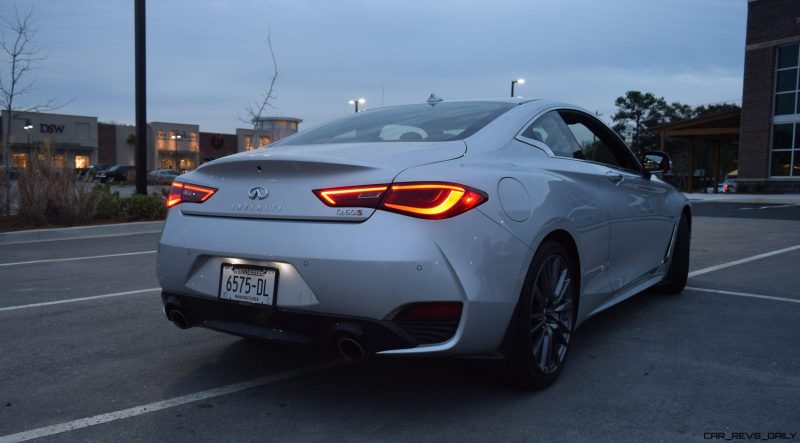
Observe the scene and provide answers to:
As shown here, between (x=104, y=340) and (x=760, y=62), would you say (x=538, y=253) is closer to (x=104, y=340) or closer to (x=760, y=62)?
(x=104, y=340)

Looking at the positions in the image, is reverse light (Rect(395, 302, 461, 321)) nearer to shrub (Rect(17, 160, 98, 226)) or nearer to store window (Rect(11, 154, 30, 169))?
shrub (Rect(17, 160, 98, 226))

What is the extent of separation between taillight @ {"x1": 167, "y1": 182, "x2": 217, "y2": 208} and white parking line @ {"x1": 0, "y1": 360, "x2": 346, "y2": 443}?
963mm

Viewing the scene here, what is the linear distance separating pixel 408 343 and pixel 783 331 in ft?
10.3

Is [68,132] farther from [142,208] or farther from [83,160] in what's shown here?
[142,208]

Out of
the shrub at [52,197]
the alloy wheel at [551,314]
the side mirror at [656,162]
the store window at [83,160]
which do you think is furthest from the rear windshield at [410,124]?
the store window at [83,160]

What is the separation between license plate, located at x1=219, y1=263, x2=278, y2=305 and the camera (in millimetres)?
2865

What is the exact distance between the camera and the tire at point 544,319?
3.05 meters

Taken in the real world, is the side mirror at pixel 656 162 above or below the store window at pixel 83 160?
below

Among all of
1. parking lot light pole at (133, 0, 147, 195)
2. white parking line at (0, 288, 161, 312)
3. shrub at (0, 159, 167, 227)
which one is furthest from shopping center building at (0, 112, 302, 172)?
white parking line at (0, 288, 161, 312)

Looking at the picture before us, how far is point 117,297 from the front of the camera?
5633mm

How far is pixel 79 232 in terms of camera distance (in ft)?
Result: 37.1

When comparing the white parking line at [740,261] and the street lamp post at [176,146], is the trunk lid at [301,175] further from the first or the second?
the street lamp post at [176,146]

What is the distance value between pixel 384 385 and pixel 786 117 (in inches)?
1309

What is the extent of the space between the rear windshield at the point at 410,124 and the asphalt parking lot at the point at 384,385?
1.22 m
